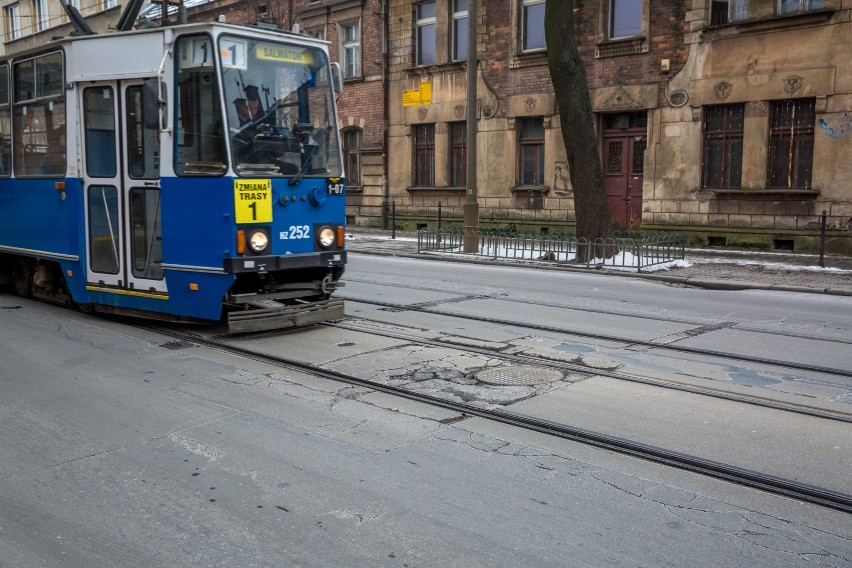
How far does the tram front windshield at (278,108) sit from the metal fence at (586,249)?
860cm

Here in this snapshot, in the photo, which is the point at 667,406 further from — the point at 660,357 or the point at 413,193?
the point at 413,193

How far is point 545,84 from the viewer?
23.1 m

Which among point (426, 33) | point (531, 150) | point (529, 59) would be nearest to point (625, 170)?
point (531, 150)

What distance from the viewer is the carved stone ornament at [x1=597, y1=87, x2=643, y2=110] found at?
21.3m

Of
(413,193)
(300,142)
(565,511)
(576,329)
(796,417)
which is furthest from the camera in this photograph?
(413,193)

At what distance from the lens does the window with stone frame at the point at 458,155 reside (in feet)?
84.5

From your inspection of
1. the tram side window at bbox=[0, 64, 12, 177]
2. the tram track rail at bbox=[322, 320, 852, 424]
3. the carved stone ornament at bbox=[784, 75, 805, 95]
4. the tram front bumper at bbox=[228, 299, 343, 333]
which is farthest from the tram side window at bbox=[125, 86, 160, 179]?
the carved stone ornament at bbox=[784, 75, 805, 95]

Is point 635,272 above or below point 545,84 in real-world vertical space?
below

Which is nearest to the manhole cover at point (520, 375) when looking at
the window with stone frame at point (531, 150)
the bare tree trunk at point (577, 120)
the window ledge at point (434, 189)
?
the bare tree trunk at point (577, 120)

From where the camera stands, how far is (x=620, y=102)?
21.5 meters

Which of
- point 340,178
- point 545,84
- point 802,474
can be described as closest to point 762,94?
point 545,84

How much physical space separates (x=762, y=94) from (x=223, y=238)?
15127 millimetres

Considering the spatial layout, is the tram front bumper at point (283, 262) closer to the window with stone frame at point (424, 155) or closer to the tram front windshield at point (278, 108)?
the tram front windshield at point (278, 108)

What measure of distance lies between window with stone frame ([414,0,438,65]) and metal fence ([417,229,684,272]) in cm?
890
